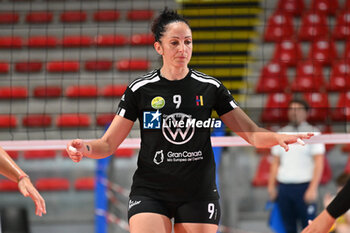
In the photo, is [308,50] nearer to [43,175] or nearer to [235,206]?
[235,206]

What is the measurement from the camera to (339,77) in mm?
9828

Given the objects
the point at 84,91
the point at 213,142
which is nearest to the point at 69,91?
the point at 84,91

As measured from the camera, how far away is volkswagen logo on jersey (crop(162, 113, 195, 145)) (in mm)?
3480

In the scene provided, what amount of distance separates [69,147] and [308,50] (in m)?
8.26

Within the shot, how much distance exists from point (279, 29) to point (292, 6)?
0.72 metres

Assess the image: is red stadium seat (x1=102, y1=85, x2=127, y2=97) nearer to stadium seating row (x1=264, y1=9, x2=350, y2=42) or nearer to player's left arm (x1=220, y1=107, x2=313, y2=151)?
stadium seating row (x1=264, y1=9, x2=350, y2=42)

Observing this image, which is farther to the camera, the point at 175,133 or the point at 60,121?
the point at 60,121

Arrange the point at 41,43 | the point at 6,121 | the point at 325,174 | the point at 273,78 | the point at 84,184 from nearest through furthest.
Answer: the point at 325,174 → the point at 84,184 → the point at 273,78 → the point at 6,121 → the point at 41,43

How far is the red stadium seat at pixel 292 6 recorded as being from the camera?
445 inches

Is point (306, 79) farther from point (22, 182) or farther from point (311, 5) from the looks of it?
point (22, 182)

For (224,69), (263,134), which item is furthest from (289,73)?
(263,134)

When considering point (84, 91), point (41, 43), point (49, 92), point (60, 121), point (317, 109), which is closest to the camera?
point (317, 109)

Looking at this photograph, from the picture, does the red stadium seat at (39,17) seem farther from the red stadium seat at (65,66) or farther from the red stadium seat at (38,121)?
the red stadium seat at (38,121)

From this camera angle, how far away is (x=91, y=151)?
3486 mm
